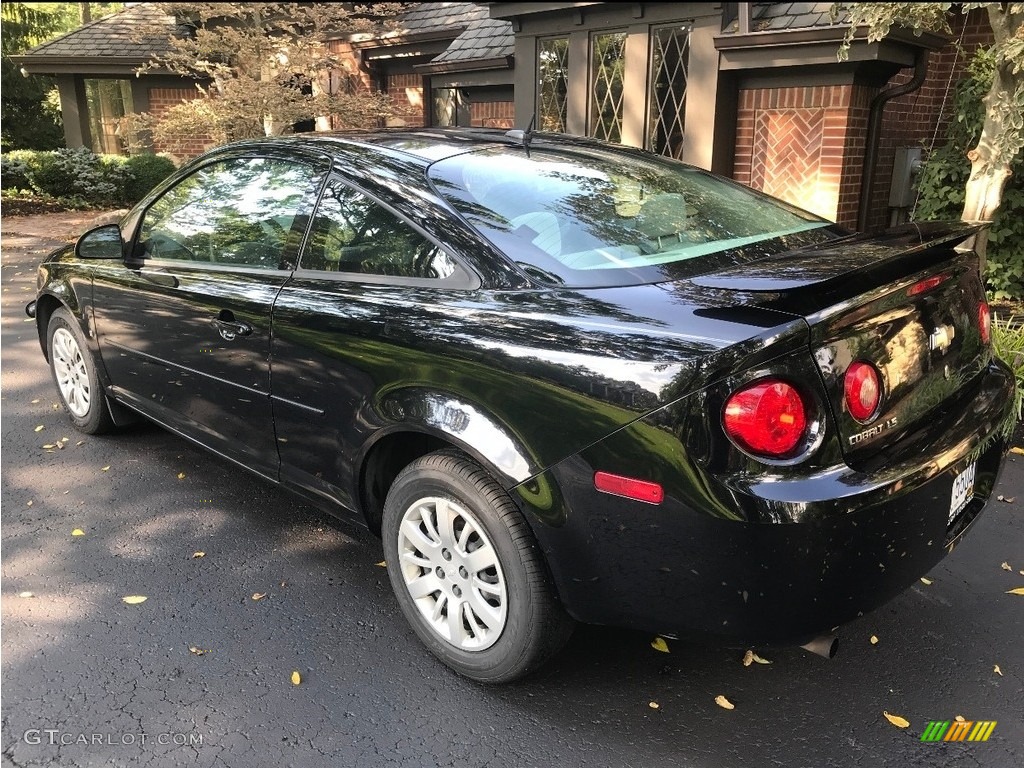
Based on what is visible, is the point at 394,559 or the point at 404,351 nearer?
the point at 404,351

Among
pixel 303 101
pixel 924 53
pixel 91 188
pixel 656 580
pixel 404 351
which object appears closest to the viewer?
pixel 656 580

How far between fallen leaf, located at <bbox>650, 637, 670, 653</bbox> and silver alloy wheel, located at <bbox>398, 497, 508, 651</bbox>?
0.64 m

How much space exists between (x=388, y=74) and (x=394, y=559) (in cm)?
1370

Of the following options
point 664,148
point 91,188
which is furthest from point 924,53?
point 91,188

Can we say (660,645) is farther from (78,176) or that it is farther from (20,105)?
(20,105)

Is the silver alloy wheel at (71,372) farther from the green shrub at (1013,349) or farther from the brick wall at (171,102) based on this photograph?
the brick wall at (171,102)

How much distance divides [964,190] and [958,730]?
6348 millimetres

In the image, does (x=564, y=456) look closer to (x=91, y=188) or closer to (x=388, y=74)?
(x=388, y=74)

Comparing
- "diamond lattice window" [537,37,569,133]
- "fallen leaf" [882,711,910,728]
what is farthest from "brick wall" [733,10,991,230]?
"fallen leaf" [882,711,910,728]

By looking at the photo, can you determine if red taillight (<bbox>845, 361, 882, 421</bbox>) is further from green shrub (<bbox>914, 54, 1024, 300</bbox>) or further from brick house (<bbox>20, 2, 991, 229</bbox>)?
green shrub (<bbox>914, 54, 1024, 300</bbox>)

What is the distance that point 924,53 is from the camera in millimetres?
7449

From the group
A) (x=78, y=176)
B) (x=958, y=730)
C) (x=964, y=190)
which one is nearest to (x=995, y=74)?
(x=964, y=190)

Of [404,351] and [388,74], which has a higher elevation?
[388,74]

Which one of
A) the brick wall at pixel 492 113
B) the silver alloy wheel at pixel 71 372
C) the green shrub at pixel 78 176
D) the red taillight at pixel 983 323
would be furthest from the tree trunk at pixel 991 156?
the green shrub at pixel 78 176
